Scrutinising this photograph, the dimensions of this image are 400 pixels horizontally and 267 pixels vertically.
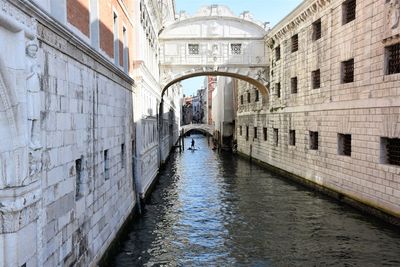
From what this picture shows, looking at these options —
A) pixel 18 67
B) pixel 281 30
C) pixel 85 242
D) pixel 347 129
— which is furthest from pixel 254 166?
pixel 18 67

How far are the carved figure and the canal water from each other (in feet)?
13.5

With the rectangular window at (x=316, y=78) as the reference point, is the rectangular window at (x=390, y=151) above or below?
below

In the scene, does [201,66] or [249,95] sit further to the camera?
[249,95]

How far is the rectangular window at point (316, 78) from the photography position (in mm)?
15164

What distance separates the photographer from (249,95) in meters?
27.2

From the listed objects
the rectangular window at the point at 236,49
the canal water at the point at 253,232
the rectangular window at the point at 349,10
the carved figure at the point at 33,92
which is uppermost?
the rectangular window at the point at 236,49

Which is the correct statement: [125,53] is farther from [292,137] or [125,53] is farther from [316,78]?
A: [292,137]

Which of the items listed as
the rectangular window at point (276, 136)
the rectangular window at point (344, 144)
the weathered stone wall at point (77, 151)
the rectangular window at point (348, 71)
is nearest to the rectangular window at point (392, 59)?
the rectangular window at point (348, 71)

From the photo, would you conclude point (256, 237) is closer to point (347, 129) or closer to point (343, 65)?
point (347, 129)

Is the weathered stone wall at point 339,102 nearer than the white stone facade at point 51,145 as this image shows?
No

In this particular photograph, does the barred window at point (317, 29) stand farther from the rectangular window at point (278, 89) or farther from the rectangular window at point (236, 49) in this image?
the rectangular window at point (236, 49)

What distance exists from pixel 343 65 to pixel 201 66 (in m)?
9.75

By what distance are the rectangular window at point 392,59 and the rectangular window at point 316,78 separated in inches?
187

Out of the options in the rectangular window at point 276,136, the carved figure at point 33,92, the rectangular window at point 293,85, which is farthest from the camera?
the rectangular window at point 276,136
